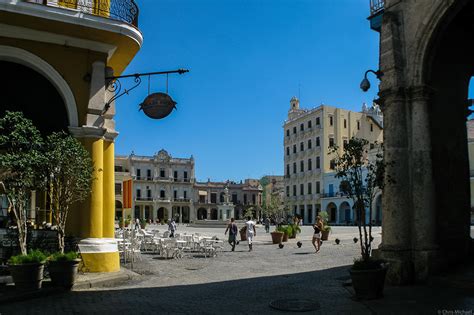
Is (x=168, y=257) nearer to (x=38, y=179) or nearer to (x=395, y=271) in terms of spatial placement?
(x=38, y=179)

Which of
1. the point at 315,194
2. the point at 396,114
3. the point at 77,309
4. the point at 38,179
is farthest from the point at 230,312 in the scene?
the point at 315,194

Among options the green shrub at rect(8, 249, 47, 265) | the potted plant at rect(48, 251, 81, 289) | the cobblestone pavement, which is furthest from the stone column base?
the green shrub at rect(8, 249, 47, 265)

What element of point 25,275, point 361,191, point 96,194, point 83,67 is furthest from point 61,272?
point 361,191

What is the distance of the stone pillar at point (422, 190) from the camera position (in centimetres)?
938

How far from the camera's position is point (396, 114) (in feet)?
32.3

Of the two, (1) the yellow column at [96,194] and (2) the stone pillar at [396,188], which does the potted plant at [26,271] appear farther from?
(2) the stone pillar at [396,188]

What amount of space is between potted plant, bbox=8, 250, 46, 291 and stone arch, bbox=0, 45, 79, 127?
12.2 feet

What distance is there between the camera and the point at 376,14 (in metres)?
11.4

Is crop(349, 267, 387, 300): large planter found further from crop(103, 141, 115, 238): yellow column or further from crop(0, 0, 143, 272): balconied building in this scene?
crop(103, 141, 115, 238): yellow column

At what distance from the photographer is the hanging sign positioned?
11648 mm

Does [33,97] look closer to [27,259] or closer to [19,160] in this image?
[19,160]

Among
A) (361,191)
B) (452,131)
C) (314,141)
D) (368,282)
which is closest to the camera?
(368,282)

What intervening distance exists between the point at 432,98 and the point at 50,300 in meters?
8.81

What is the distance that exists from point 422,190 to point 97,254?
7420mm
